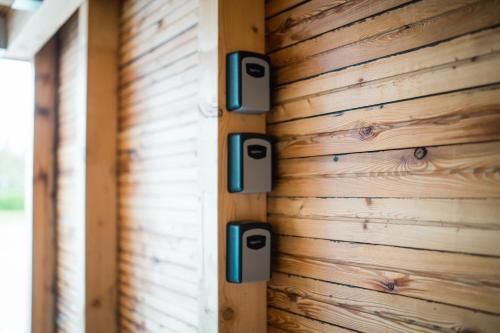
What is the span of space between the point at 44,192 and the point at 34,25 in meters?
1.49

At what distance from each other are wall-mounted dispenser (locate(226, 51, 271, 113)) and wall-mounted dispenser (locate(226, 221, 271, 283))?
50 cm

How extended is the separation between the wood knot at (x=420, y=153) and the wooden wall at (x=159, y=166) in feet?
3.09

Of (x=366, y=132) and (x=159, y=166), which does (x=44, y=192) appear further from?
(x=366, y=132)

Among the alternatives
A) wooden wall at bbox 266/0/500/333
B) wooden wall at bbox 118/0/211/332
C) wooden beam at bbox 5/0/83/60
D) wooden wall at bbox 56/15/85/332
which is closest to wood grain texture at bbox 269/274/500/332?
wooden wall at bbox 266/0/500/333

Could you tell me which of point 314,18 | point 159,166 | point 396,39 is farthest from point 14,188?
point 396,39

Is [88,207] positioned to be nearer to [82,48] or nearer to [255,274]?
[82,48]

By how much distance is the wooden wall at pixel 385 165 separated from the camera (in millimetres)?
1379

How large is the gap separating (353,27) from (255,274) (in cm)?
107

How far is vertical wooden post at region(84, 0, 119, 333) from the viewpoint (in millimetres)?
3125

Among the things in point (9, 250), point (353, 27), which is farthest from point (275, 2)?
point (9, 250)

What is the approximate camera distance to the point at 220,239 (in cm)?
194

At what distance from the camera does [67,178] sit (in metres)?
3.97

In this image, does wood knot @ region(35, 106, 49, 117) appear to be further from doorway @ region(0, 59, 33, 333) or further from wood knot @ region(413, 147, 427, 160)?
wood knot @ region(413, 147, 427, 160)

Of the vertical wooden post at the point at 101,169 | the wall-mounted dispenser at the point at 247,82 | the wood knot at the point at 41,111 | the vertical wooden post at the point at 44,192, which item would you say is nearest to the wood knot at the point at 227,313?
the wall-mounted dispenser at the point at 247,82
